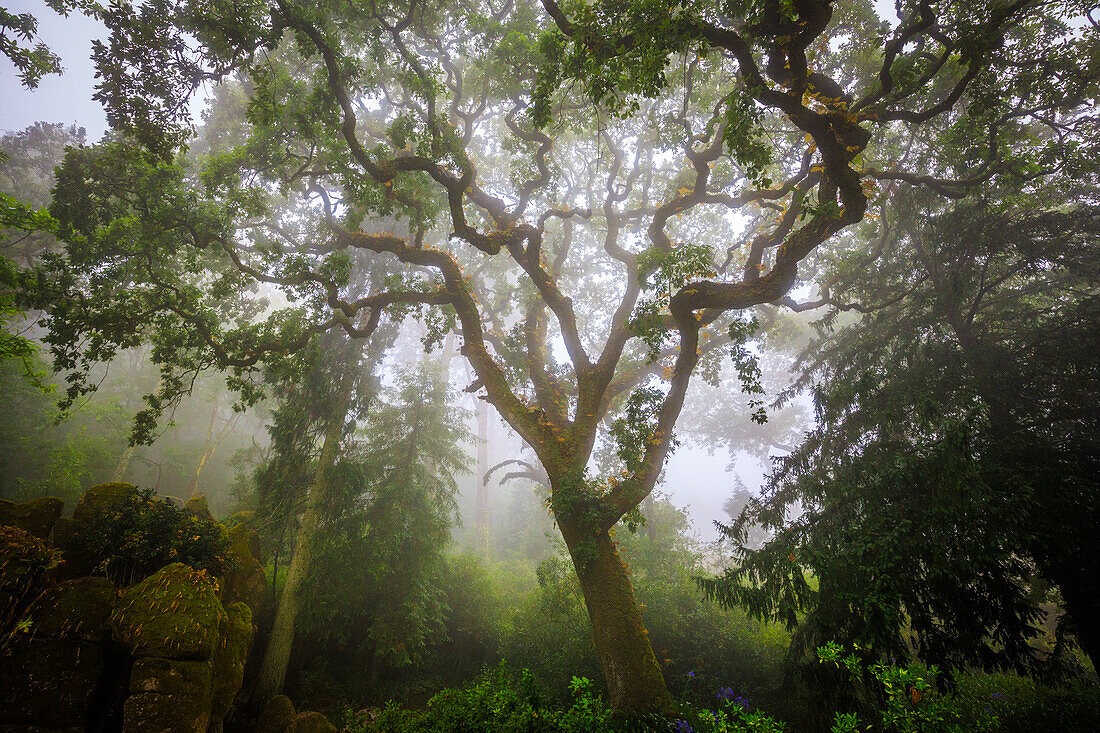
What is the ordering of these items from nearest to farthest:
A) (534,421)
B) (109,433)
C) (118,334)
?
(118,334)
(534,421)
(109,433)

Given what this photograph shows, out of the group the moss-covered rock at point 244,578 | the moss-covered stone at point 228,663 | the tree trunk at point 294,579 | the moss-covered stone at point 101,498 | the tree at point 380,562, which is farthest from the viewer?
the tree at point 380,562

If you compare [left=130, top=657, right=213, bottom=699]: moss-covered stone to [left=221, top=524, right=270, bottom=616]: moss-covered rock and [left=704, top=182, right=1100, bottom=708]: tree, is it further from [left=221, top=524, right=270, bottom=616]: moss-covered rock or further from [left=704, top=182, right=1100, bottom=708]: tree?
[left=704, top=182, right=1100, bottom=708]: tree

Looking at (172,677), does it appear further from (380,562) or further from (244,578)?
(380,562)

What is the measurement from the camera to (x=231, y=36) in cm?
655

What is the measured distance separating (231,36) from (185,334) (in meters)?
5.13

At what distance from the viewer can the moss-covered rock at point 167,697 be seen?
5493 millimetres

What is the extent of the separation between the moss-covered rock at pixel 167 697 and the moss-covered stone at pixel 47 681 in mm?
670

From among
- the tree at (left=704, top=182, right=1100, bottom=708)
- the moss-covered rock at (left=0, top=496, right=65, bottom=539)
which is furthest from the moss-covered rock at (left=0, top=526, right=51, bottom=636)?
the tree at (left=704, top=182, right=1100, bottom=708)

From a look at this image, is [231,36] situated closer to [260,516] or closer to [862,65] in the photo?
[260,516]

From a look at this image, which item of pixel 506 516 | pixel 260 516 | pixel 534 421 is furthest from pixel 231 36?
pixel 506 516

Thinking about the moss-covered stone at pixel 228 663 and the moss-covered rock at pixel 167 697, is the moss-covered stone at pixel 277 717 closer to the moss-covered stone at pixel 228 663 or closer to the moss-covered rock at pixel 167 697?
the moss-covered stone at pixel 228 663

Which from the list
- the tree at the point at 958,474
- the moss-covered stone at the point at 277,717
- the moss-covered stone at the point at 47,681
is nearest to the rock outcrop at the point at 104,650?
the moss-covered stone at the point at 47,681

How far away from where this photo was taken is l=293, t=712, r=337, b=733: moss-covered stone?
8109 mm

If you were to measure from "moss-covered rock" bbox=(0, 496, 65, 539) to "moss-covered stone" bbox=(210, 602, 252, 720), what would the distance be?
11.6 feet
